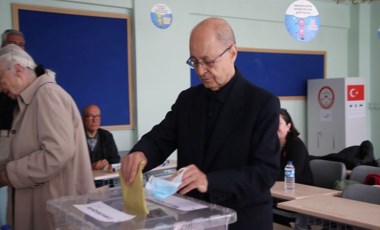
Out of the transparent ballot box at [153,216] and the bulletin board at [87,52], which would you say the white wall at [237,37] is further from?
the transparent ballot box at [153,216]

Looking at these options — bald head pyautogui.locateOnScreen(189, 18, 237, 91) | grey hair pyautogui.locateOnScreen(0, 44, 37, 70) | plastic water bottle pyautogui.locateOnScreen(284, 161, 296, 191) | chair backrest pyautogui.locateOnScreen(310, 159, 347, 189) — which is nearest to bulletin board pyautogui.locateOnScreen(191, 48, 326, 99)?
chair backrest pyautogui.locateOnScreen(310, 159, 347, 189)

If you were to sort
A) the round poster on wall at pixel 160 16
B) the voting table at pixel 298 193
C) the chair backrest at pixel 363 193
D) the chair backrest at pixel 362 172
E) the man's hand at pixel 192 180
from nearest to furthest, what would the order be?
the man's hand at pixel 192 180, the chair backrest at pixel 363 193, the voting table at pixel 298 193, the chair backrest at pixel 362 172, the round poster on wall at pixel 160 16

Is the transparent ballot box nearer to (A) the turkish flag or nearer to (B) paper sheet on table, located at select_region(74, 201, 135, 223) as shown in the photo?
(B) paper sheet on table, located at select_region(74, 201, 135, 223)

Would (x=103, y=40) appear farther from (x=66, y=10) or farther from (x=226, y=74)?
(x=226, y=74)

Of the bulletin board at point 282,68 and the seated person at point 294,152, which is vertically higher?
the bulletin board at point 282,68

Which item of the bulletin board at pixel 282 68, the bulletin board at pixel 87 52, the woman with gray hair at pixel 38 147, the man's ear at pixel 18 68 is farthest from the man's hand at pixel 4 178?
the bulletin board at pixel 282 68

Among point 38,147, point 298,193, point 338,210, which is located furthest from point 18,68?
point 298,193

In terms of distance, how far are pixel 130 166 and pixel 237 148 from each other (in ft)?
1.12

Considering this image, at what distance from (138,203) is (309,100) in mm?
6445

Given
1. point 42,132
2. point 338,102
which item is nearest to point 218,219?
point 42,132

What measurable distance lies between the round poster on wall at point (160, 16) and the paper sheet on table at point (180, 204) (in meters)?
3.99

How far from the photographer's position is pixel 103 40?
16.7 ft

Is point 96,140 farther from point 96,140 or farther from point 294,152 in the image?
point 294,152

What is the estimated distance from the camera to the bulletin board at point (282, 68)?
6473 millimetres
